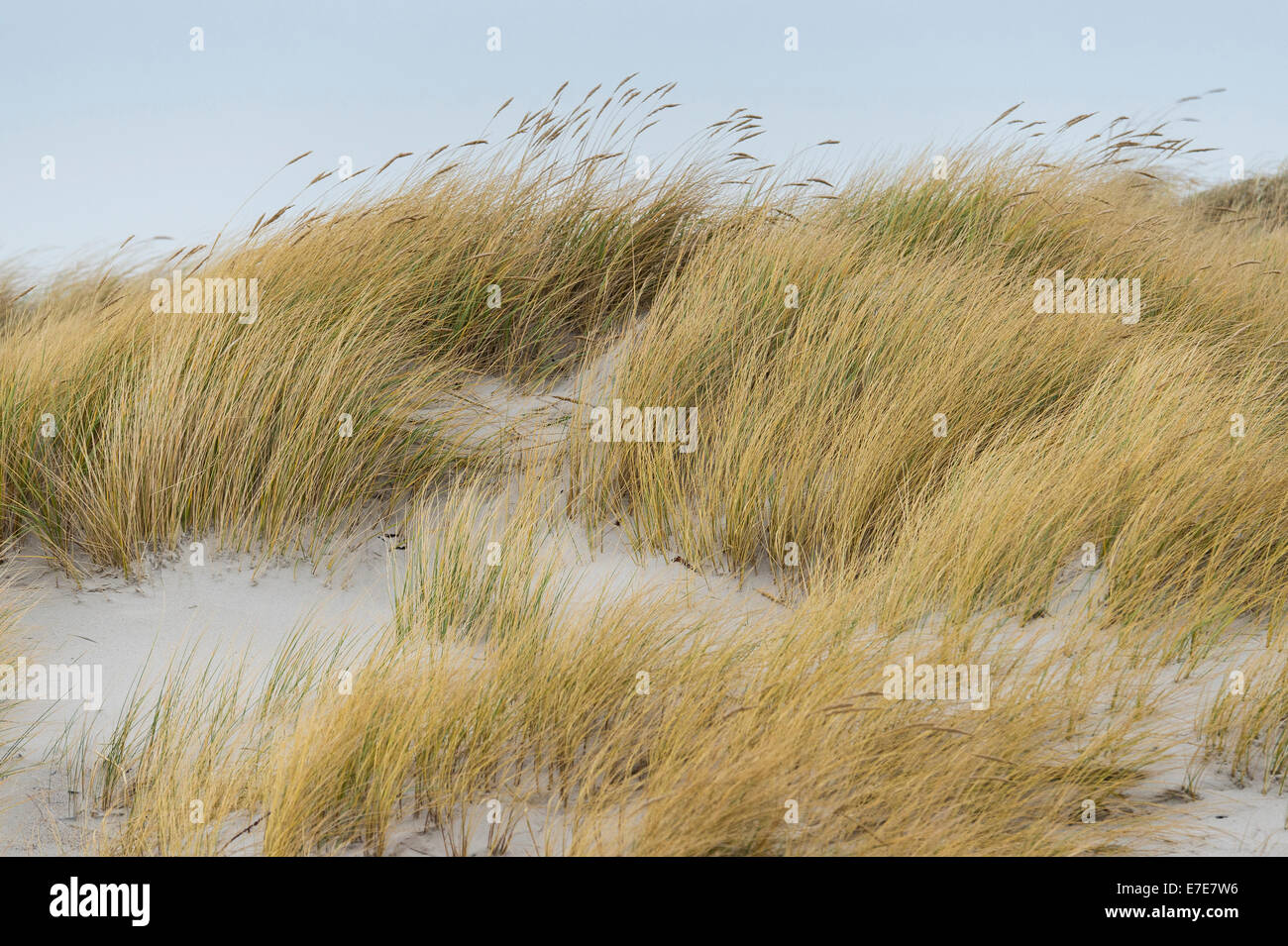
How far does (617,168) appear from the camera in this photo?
580 cm

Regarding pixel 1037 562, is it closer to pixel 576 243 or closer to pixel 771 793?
pixel 771 793

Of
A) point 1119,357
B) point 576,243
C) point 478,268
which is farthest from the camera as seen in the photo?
point 576,243

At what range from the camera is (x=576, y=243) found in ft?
18.1

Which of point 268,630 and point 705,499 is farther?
point 705,499

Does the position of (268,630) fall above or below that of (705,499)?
below

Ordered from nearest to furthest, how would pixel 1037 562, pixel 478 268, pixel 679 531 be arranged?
pixel 1037 562
pixel 679 531
pixel 478 268

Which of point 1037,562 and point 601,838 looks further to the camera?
point 1037,562

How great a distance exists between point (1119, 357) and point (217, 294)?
424 cm

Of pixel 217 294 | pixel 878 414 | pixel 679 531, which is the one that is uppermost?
pixel 217 294

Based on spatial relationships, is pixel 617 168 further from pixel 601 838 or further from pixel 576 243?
pixel 601 838

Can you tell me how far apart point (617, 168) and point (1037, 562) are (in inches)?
143

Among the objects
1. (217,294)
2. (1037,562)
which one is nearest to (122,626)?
(217,294)

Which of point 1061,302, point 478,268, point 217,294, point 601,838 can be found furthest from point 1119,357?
point 217,294

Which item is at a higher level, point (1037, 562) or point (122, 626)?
point (1037, 562)
